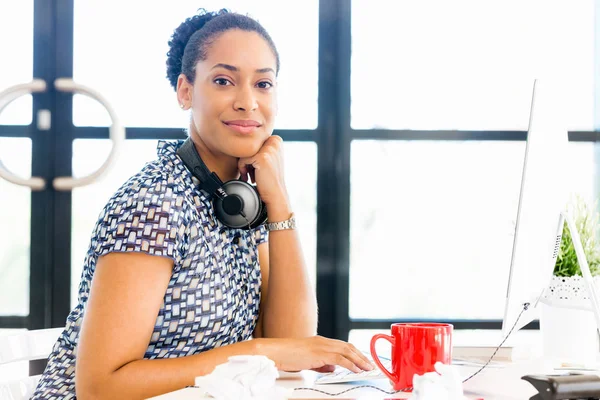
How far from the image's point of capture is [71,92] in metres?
2.54

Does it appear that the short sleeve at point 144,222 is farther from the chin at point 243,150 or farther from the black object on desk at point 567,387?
the black object on desk at point 567,387

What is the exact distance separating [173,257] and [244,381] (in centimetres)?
38

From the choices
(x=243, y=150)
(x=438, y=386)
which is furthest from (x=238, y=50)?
(x=438, y=386)

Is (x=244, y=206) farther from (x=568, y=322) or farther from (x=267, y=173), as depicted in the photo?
(x=568, y=322)

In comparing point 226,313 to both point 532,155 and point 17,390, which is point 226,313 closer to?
point 17,390

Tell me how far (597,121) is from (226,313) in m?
2.06

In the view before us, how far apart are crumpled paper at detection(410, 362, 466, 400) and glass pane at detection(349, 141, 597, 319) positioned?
1.89 metres

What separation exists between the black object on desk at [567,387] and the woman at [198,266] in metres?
0.46

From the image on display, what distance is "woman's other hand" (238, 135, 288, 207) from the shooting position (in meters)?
1.50

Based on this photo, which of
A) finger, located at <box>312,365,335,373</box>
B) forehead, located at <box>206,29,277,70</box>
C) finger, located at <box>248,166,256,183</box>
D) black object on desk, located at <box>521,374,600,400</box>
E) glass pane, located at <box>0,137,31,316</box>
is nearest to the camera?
black object on desk, located at <box>521,374,600,400</box>

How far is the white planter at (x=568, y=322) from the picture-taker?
4.56 ft

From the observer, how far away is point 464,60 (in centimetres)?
269

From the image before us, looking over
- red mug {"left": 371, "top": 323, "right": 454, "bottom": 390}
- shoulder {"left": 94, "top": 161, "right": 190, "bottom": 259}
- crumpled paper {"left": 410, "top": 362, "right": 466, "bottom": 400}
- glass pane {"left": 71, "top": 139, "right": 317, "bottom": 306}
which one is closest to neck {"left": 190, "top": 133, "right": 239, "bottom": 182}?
shoulder {"left": 94, "top": 161, "right": 190, "bottom": 259}

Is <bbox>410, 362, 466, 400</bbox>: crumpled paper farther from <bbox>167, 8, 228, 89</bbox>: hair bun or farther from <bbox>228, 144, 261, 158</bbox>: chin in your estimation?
<bbox>167, 8, 228, 89</bbox>: hair bun
